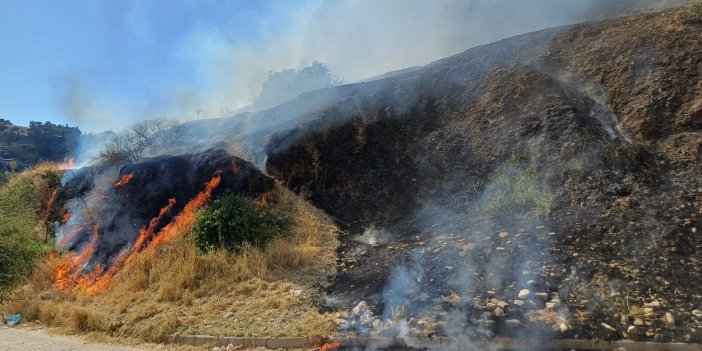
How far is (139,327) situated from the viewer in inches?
288

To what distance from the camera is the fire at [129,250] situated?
1053 centimetres

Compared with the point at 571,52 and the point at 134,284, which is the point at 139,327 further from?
the point at 571,52

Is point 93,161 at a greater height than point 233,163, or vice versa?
point 93,161

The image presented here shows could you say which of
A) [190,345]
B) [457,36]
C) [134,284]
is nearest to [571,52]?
[190,345]

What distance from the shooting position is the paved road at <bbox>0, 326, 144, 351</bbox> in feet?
22.4

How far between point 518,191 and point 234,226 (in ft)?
20.2

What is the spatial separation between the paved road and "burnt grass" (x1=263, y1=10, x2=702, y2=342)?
4096 mm

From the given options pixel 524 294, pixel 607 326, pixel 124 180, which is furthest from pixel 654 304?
pixel 124 180

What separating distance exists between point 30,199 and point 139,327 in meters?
11.6

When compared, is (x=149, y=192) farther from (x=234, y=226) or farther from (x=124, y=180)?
(x=234, y=226)

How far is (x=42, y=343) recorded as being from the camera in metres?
7.38

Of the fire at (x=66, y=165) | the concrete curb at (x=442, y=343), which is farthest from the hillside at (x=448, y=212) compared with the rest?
the fire at (x=66, y=165)

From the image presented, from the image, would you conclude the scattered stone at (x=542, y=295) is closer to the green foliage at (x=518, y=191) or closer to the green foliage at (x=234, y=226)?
the green foliage at (x=518, y=191)

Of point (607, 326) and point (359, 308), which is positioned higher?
point (359, 308)
